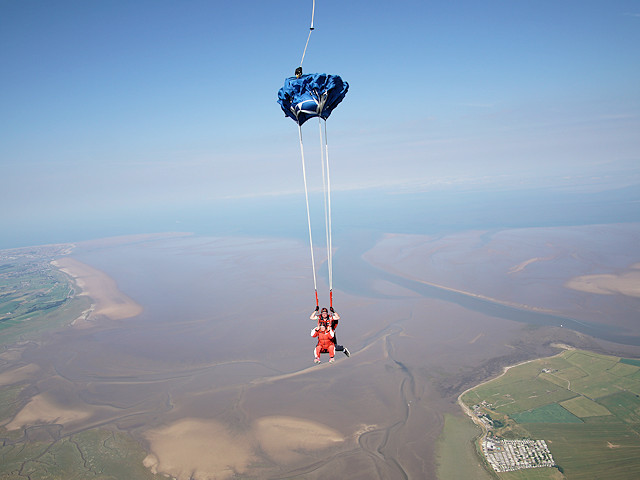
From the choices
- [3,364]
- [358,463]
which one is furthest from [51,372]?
[358,463]

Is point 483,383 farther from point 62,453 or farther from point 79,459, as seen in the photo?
point 62,453

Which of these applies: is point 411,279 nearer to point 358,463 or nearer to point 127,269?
point 358,463

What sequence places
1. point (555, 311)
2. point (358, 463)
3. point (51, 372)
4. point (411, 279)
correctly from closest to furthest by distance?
point (358, 463), point (51, 372), point (555, 311), point (411, 279)

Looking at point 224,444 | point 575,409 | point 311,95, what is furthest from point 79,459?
point 575,409

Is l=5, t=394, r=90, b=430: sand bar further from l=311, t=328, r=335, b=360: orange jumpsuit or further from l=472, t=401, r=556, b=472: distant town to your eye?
l=472, t=401, r=556, b=472: distant town

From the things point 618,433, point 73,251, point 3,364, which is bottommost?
point 618,433

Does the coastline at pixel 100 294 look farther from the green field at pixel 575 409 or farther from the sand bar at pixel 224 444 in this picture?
the green field at pixel 575 409
